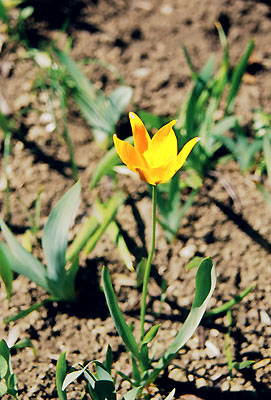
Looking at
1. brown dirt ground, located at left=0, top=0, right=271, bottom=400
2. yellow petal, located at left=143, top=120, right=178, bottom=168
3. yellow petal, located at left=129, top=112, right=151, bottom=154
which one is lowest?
brown dirt ground, located at left=0, top=0, right=271, bottom=400

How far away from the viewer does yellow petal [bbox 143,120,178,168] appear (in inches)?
46.3

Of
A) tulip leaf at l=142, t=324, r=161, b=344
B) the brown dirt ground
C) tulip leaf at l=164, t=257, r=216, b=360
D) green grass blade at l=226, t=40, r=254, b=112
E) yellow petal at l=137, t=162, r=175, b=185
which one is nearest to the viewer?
yellow petal at l=137, t=162, r=175, b=185

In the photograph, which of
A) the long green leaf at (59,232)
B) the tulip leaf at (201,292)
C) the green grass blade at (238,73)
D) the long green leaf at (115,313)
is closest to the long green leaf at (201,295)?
the tulip leaf at (201,292)

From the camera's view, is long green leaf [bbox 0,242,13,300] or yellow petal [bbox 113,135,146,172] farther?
long green leaf [bbox 0,242,13,300]

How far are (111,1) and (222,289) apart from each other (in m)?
1.66

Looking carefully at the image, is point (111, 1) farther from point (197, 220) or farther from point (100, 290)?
point (100, 290)

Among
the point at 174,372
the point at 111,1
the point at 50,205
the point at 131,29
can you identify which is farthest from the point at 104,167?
the point at 111,1

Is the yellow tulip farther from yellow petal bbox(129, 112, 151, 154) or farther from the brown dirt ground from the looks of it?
the brown dirt ground

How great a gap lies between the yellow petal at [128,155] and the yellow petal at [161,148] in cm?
6

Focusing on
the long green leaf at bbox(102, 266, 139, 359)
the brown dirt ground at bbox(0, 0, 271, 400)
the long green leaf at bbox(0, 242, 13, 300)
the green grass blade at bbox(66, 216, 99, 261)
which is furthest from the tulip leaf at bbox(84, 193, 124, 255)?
the long green leaf at bbox(102, 266, 139, 359)

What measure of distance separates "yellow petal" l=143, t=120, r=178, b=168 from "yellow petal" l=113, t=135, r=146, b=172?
59 millimetres

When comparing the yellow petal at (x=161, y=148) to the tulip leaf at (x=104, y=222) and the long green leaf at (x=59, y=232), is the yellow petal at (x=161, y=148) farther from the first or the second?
the tulip leaf at (x=104, y=222)

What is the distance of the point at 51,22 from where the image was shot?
2434 mm

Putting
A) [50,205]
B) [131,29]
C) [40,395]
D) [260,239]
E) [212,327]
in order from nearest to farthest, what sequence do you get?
[40,395] < [212,327] < [260,239] < [50,205] < [131,29]
